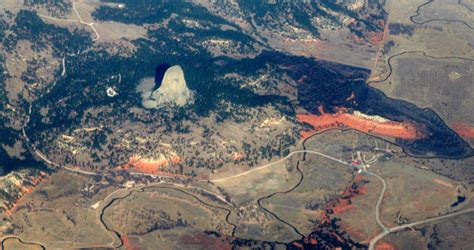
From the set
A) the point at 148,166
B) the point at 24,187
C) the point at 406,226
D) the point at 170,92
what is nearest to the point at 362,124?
the point at 406,226

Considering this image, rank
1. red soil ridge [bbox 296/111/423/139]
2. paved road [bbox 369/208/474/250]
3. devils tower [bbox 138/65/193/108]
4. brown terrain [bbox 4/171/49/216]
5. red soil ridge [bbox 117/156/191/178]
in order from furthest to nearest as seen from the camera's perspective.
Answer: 1. red soil ridge [bbox 296/111/423/139]
2. devils tower [bbox 138/65/193/108]
3. red soil ridge [bbox 117/156/191/178]
4. brown terrain [bbox 4/171/49/216]
5. paved road [bbox 369/208/474/250]

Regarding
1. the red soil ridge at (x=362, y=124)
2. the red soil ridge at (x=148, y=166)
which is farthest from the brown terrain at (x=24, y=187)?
the red soil ridge at (x=362, y=124)

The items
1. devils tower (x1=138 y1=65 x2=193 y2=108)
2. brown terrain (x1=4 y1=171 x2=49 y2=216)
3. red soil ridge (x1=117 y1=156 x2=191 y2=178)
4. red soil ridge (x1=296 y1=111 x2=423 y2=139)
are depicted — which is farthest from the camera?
red soil ridge (x1=296 y1=111 x2=423 y2=139)

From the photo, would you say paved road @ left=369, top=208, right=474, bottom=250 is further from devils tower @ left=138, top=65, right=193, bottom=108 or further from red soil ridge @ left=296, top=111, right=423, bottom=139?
devils tower @ left=138, top=65, right=193, bottom=108

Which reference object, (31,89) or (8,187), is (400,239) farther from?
(31,89)

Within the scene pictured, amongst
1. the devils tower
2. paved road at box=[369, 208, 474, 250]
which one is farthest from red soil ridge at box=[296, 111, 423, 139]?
paved road at box=[369, 208, 474, 250]

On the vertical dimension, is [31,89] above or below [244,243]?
above

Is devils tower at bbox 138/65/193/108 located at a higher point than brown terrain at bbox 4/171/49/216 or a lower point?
higher

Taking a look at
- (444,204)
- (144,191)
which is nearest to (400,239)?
(444,204)
